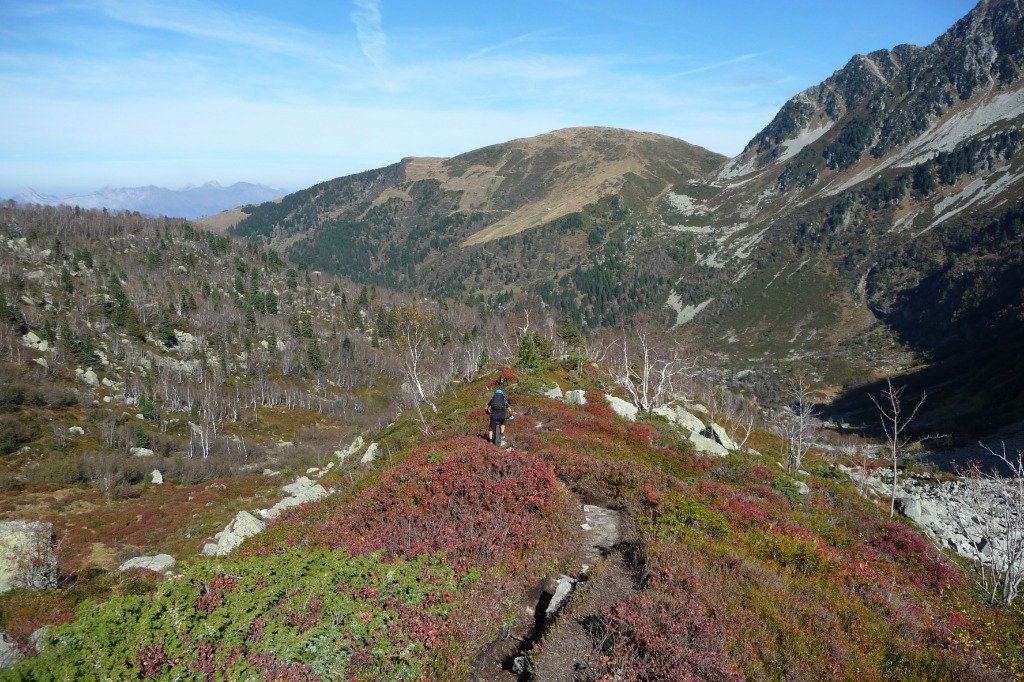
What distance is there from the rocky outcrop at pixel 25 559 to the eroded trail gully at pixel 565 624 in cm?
1616

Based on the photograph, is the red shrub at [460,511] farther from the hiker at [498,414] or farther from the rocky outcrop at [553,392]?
the rocky outcrop at [553,392]

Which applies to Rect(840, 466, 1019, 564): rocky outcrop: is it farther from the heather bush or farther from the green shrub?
the green shrub

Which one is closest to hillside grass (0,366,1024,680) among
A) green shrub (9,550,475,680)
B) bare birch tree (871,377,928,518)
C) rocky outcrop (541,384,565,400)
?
green shrub (9,550,475,680)

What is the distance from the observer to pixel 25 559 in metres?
15.5

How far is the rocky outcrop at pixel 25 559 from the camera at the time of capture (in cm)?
1505

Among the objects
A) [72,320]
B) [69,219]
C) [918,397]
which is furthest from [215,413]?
[918,397]

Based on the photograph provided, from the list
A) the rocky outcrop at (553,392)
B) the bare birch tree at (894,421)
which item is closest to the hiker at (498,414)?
the rocky outcrop at (553,392)

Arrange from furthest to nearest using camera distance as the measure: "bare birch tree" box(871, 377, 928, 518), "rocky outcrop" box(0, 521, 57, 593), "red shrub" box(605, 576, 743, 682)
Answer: "bare birch tree" box(871, 377, 928, 518) → "rocky outcrop" box(0, 521, 57, 593) → "red shrub" box(605, 576, 743, 682)

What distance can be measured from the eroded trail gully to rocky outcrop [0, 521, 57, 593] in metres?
16.2

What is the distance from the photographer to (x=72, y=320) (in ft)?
424

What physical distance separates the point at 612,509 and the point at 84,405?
126 metres

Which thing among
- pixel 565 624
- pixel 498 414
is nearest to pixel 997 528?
pixel 498 414

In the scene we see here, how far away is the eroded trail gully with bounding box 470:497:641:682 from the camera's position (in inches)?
340

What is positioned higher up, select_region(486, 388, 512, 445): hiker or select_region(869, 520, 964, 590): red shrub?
select_region(486, 388, 512, 445): hiker
